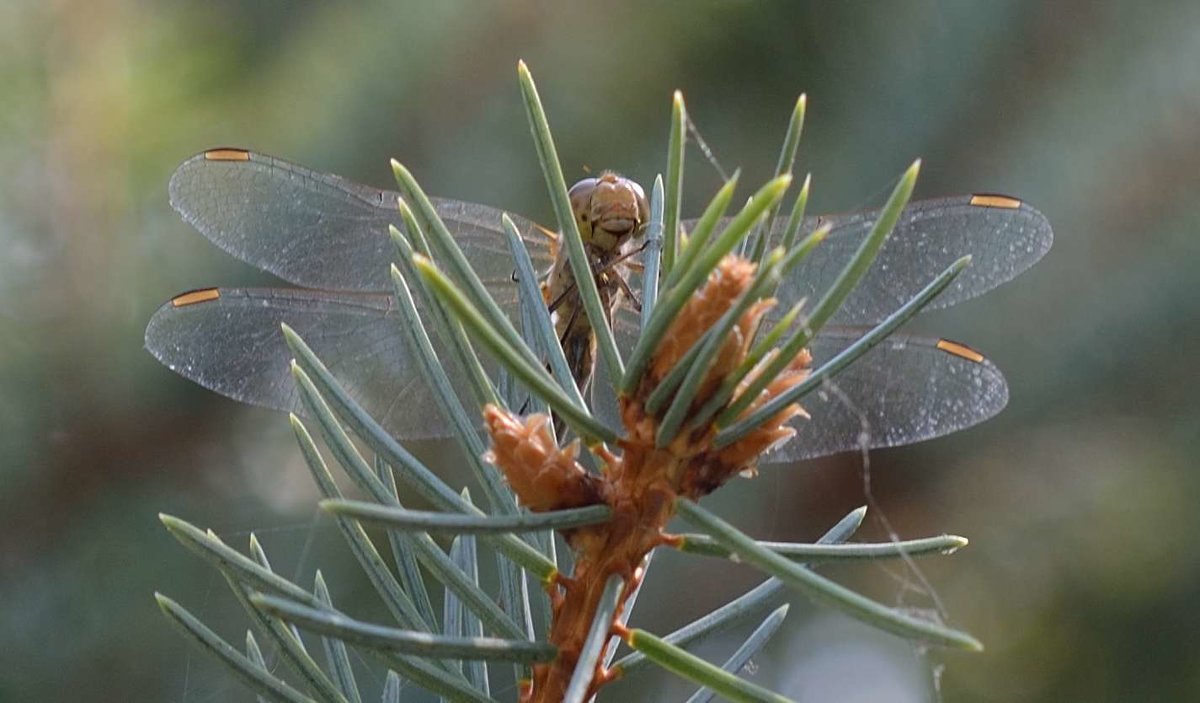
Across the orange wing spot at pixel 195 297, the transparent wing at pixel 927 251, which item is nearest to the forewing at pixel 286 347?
the orange wing spot at pixel 195 297

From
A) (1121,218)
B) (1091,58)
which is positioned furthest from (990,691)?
(1091,58)

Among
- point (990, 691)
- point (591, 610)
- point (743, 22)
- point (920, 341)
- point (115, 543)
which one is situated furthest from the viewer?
point (990, 691)

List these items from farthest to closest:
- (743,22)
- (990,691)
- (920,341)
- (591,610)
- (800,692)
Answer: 1. (990,691)
2. (743,22)
3. (800,692)
4. (920,341)
5. (591,610)

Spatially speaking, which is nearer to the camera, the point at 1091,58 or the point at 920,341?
the point at 920,341

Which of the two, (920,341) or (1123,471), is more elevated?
(920,341)

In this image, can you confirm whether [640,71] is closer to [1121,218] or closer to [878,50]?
[878,50]

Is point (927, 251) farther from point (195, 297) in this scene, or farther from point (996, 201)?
point (195, 297)

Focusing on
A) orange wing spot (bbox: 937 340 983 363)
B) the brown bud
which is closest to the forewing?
orange wing spot (bbox: 937 340 983 363)
